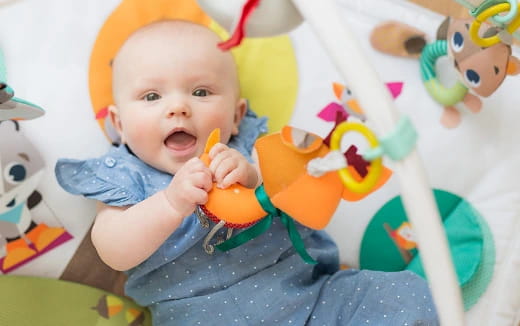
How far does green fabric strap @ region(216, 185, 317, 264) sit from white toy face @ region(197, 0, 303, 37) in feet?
0.65

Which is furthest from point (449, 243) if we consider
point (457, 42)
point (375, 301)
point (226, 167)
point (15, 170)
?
point (15, 170)

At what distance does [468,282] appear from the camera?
0.93 metres

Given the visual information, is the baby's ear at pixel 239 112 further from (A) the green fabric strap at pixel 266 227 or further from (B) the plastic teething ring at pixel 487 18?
(B) the plastic teething ring at pixel 487 18

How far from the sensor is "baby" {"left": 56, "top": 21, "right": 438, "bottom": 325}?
2.74ft

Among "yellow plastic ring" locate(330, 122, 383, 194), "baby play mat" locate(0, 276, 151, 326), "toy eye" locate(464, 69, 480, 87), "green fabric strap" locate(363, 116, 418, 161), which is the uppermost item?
"green fabric strap" locate(363, 116, 418, 161)

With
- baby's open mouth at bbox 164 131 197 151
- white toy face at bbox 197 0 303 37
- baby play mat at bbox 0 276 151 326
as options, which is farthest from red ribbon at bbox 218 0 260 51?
baby play mat at bbox 0 276 151 326

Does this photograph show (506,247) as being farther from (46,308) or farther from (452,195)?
(46,308)

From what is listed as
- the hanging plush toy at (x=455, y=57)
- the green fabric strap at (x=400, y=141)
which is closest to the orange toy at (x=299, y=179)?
the green fabric strap at (x=400, y=141)

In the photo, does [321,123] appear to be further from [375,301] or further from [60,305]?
[60,305]

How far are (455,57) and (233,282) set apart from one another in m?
0.45

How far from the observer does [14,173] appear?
2.94ft

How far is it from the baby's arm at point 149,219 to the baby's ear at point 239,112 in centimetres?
20

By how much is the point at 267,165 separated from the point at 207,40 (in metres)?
0.32

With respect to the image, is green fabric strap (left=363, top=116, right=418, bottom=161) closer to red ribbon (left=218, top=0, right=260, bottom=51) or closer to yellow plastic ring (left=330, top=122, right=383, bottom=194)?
yellow plastic ring (left=330, top=122, right=383, bottom=194)
